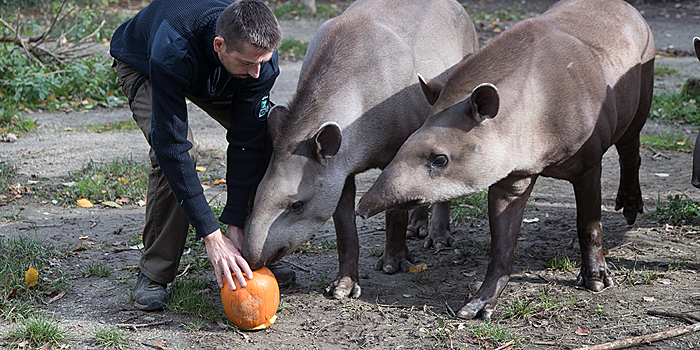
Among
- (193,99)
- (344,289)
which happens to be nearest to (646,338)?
(344,289)

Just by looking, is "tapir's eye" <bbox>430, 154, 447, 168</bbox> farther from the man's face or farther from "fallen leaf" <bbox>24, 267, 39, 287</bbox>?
"fallen leaf" <bbox>24, 267, 39, 287</bbox>

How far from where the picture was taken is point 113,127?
28.0ft

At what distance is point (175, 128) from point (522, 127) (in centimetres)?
199

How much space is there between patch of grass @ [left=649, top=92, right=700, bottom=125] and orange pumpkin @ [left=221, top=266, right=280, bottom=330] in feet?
22.4

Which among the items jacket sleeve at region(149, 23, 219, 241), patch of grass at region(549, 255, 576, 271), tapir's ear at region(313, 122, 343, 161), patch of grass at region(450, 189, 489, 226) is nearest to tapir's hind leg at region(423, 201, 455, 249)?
patch of grass at region(450, 189, 489, 226)

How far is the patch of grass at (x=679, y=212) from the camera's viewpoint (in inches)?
211

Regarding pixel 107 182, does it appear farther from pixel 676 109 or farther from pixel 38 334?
pixel 676 109

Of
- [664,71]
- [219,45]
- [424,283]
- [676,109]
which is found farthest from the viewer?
[664,71]

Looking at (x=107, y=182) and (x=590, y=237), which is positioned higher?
(x=107, y=182)

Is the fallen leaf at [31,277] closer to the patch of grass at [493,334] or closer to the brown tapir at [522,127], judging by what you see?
the brown tapir at [522,127]

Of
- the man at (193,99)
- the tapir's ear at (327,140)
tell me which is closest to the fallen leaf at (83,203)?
the man at (193,99)

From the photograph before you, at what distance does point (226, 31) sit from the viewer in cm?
349

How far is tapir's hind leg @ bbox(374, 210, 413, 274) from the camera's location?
486cm

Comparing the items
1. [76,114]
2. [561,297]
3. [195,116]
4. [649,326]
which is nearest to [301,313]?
[561,297]
